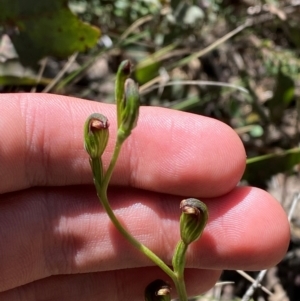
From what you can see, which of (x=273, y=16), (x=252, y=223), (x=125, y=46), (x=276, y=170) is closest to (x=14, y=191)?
(x=252, y=223)

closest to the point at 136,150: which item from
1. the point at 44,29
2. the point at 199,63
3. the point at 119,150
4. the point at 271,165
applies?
the point at 119,150

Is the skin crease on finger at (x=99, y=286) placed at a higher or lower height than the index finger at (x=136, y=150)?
lower

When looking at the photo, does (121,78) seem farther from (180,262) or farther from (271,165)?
(271,165)

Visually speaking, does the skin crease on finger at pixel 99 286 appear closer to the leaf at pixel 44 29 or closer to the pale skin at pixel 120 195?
the pale skin at pixel 120 195

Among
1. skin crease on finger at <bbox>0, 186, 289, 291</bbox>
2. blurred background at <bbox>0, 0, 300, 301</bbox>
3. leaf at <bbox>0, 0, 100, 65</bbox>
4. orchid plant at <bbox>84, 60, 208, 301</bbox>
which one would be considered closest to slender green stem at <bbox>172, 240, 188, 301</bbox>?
orchid plant at <bbox>84, 60, 208, 301</bbox>

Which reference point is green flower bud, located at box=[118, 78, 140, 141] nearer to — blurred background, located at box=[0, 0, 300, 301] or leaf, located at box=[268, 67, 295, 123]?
blurred background, located at box=[0, 0, 300, 301]

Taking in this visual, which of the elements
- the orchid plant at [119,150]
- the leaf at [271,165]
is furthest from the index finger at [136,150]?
the leaf at [271,165]

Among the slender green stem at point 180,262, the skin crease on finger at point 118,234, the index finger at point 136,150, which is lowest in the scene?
the skin crease on finger at point 118,234
